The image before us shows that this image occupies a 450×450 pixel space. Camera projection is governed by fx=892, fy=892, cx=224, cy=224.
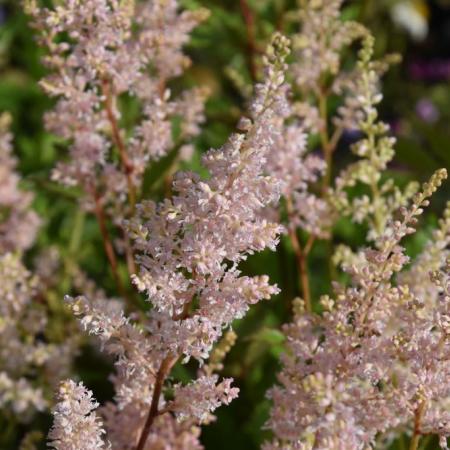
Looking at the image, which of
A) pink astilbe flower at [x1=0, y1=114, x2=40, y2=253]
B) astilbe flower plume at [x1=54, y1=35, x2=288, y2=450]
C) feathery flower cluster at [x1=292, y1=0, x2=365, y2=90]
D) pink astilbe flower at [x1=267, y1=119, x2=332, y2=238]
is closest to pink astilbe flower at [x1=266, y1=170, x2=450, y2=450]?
astilbe flower plume at [x1=54, y1=35, x2=288, y2=450]

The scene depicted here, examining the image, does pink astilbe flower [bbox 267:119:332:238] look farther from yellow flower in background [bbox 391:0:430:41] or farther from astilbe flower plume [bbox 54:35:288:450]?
yellow flower in background [bbox 391:0:430:41]

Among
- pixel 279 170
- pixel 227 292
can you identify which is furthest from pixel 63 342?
pixel 227 292

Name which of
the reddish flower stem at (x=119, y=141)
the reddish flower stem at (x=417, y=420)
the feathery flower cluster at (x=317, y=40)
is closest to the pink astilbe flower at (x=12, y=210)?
the reddish flower stem at (x=119, y=141)

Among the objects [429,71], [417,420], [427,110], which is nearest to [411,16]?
[429,71]

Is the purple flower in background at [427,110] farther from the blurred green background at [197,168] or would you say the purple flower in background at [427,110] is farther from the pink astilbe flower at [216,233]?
the pink astilbe flower at [216,233]

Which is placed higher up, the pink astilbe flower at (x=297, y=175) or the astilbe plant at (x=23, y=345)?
the pink astilbe flower at (x=297, y=175)

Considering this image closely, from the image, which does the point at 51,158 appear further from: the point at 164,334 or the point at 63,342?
the point at 164,334

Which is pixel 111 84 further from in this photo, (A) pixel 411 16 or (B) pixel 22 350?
(A) pixel 411 16
